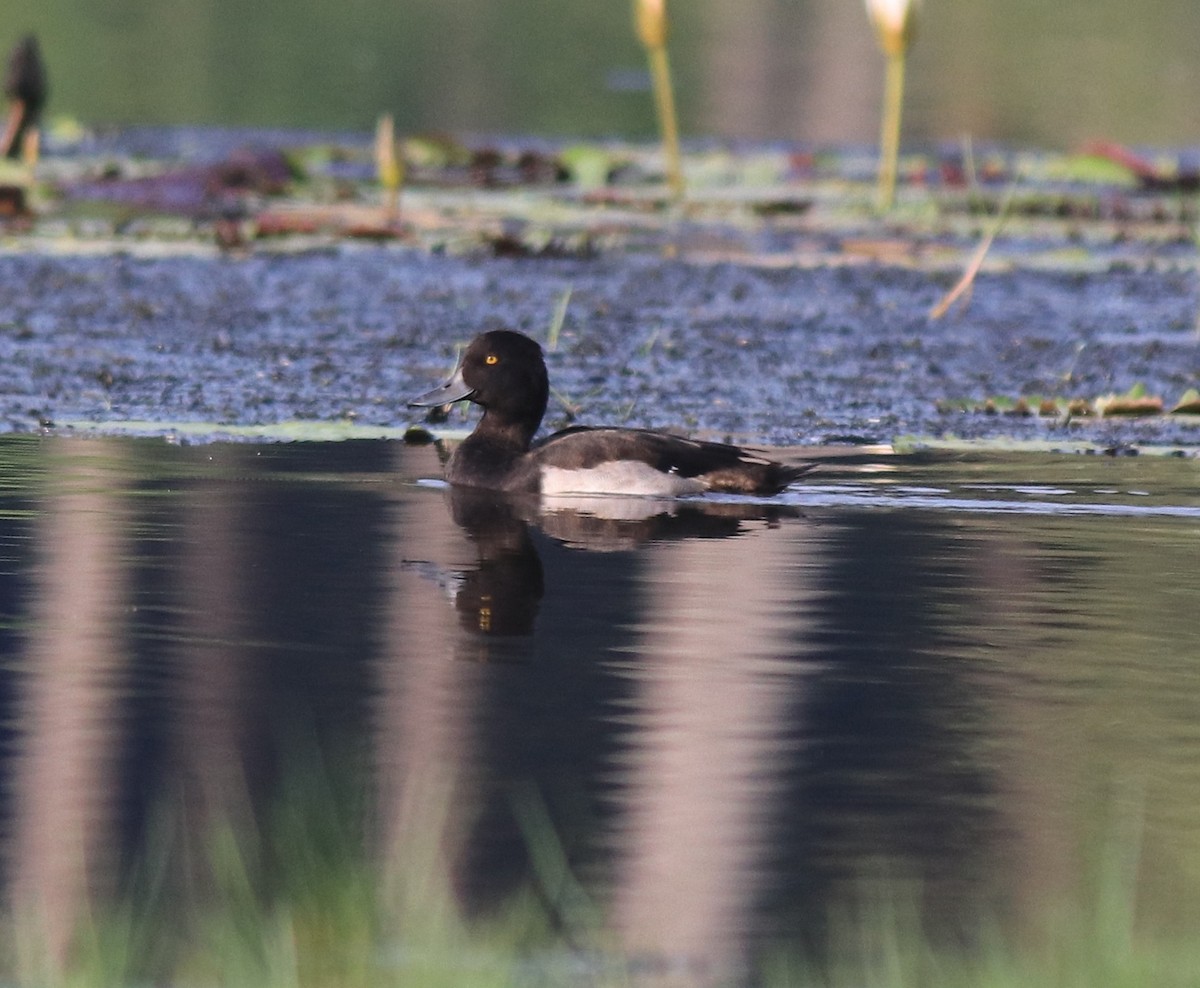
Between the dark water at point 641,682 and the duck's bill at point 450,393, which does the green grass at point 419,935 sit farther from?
the duck's bill at point 450,393

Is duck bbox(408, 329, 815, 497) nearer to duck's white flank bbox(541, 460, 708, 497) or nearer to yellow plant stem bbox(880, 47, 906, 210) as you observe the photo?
duck's white flank bbox(541, 460, 708, 497)

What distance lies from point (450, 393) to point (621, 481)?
3.31ft

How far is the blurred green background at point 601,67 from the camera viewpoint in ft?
78.7

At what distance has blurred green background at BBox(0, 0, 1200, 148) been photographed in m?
24.0

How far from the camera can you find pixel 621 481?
855 centimetres

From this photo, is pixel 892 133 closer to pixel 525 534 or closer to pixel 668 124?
pixel 668 124

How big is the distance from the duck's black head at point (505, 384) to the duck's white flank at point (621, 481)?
444 millimetres

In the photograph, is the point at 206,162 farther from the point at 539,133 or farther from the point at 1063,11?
the point at 1063,11

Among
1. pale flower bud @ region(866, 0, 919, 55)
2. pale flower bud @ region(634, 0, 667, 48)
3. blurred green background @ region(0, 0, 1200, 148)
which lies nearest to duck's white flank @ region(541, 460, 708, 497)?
pale flower bud @ region(866, 0, 919, 55)

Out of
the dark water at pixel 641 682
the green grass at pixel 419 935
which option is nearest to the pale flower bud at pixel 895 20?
the dark water at pixel 641 682

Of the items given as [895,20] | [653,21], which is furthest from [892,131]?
[653,21]

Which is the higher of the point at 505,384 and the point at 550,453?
the point at 505,384

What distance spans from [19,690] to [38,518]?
2242 millimetres

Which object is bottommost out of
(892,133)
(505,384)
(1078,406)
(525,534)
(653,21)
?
(525,534)
